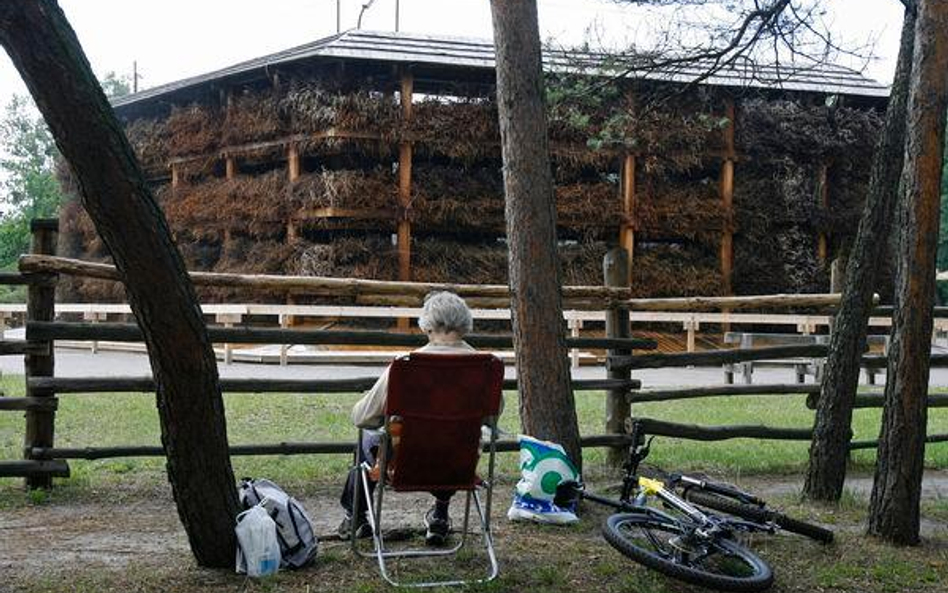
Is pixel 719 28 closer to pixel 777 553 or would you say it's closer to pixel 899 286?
pixel 899 286

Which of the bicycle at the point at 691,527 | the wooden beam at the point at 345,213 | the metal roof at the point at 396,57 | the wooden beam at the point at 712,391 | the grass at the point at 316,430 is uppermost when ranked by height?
the metal roof at the point at 396,57

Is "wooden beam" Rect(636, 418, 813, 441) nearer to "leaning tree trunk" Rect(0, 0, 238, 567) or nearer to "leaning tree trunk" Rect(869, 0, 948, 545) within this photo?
"leaning tree trunk" Rect(869, 0, 948, 545)

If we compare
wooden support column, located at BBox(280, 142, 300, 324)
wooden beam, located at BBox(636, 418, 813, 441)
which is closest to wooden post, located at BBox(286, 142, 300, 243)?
Result: wooden support column, located at BBox(280, 142, 300, 324)

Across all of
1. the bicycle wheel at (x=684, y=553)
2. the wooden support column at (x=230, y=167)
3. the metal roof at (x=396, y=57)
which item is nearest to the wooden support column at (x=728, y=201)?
the metal roof at (x=396, y=57)

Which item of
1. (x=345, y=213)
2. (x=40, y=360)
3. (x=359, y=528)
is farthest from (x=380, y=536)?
(x=345, y=213)

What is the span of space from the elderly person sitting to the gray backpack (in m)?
0.24

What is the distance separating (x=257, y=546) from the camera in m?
4.67

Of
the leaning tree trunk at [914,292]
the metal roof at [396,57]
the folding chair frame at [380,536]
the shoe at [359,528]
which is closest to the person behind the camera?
the folding chair frame at [380,536]

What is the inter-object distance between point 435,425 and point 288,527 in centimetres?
88

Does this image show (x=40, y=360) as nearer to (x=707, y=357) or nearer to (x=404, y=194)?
(x=707, y=357)

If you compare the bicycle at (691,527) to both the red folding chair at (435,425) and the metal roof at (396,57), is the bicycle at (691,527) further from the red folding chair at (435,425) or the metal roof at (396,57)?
the metal roof at (396,57)

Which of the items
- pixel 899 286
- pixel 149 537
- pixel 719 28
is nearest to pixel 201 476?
pixel 149 537

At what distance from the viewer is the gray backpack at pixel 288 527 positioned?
15.8 ft

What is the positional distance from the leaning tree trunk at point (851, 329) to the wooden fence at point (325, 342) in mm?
1317
